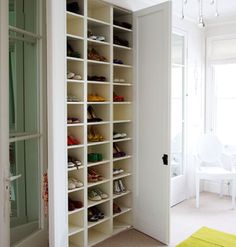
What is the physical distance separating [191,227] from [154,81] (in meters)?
1.79

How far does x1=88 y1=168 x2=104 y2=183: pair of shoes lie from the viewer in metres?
3.34

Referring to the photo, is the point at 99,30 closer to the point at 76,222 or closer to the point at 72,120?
the point at 72,120

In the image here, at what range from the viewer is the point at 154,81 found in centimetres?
339

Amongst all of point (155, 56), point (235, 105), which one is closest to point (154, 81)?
point (155, 56)

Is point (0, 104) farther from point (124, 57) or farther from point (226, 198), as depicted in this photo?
point (226, 198)

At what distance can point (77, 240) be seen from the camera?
3.25m

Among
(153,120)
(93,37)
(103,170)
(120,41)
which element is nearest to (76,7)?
Result: (93,37)

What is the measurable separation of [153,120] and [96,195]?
99 cm

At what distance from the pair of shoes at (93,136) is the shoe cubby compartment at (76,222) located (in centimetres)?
73

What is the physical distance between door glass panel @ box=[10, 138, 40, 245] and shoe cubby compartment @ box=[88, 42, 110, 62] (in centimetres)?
119

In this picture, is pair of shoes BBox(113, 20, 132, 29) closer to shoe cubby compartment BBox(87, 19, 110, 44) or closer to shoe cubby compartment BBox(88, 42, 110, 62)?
shoe cubby compartment BBox(87, 19, 110, 44)

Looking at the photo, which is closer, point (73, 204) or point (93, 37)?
point (73, 204)

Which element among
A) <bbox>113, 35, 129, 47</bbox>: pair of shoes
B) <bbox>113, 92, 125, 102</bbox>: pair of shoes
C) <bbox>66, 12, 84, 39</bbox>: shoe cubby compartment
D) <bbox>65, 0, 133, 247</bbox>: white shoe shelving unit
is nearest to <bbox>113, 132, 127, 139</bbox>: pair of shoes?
<bbox>65, 0, 133, 247</bbox>: white shoe shelving unit

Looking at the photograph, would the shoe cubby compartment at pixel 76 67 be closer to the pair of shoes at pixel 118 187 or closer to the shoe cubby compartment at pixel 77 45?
the shoe cubby compartment at pixel 77 45
